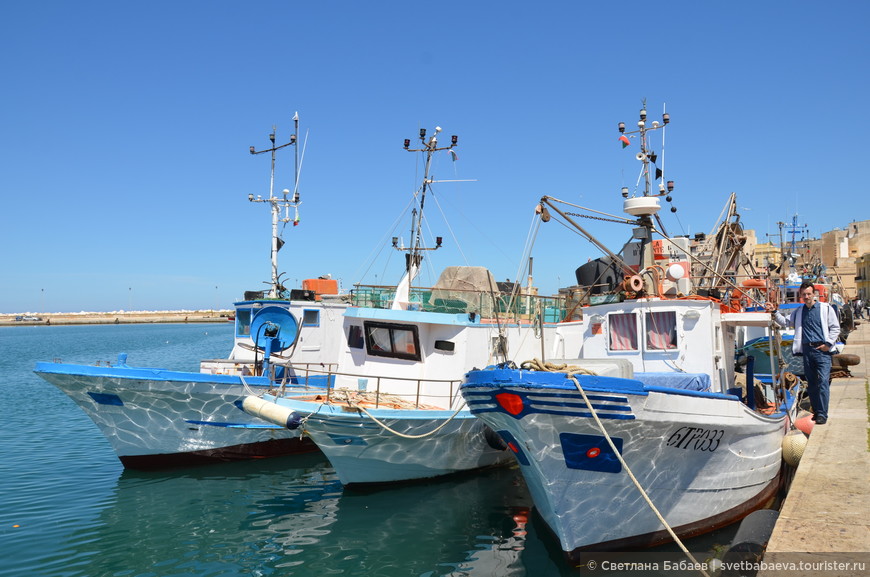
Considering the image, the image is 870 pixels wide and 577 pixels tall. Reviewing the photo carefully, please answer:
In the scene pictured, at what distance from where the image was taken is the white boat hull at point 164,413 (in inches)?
512

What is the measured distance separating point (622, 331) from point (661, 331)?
70cm

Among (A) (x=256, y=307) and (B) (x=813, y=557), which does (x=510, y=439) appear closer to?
(B) (x=813, y=557)

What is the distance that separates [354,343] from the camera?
46.1ft

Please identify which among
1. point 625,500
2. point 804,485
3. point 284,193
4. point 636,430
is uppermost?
point 284,193

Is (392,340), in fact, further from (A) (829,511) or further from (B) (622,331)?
(A) (829,511)

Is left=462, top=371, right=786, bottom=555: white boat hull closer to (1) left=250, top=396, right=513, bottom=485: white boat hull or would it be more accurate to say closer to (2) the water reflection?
(2) the water reflection

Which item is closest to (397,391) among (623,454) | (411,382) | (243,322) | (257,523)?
(411,382)

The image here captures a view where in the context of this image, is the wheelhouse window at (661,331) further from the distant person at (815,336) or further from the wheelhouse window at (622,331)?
the distant person at (815,336)

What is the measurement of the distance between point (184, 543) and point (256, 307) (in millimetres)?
7744

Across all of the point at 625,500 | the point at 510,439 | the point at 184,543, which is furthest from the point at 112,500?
the point at 625,500

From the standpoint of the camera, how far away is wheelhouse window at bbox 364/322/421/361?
44.4 feet

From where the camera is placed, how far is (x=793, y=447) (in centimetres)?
1063

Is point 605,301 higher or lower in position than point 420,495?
higher

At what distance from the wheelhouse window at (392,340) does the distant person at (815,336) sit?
7.18 metres
